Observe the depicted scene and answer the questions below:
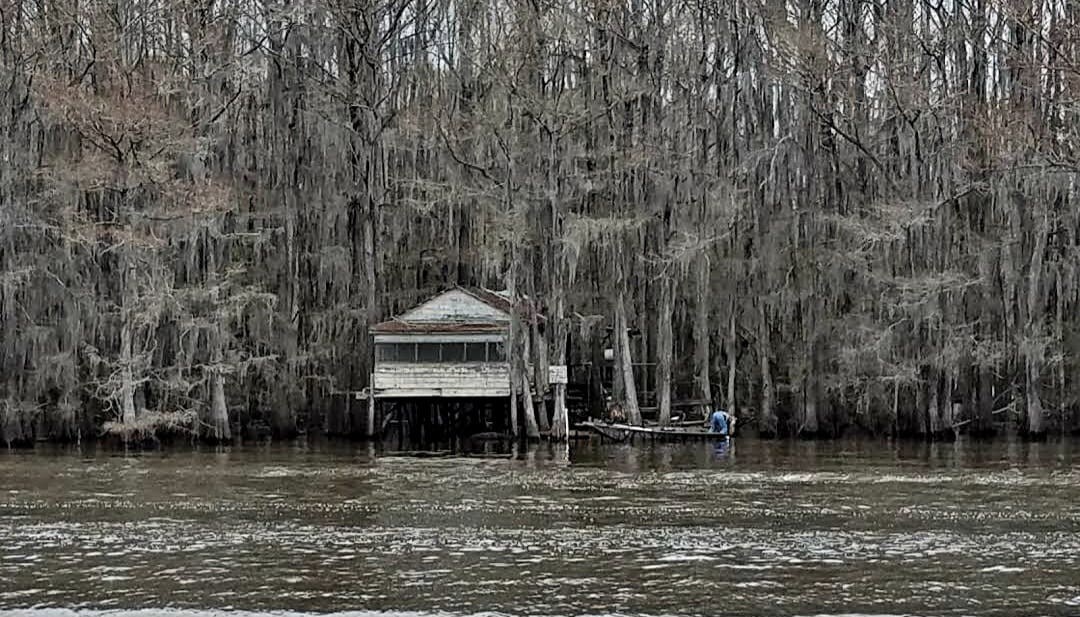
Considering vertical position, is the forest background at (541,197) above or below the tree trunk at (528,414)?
above

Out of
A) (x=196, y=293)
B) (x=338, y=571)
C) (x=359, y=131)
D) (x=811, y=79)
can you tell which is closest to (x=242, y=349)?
(x=196, y=293)

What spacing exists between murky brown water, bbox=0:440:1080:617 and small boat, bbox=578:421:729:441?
8.72 metres

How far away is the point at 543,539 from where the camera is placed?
1733 centimetres


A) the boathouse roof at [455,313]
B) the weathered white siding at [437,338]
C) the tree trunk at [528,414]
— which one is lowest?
the tree trunk at [528,414]

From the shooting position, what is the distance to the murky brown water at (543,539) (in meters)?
13.2

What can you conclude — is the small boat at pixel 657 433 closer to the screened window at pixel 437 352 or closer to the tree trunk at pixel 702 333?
the screened window at pixel 437 352

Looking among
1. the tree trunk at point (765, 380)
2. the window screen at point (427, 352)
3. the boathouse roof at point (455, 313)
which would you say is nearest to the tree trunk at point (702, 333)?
the tree trunk at point (765, 380)

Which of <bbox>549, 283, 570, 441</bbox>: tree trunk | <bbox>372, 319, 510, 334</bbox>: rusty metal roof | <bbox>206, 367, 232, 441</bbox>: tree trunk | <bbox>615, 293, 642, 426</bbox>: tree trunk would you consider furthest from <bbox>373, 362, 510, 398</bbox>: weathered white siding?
<bbox>615, 293, 642, 426</bbox>: tree trunk

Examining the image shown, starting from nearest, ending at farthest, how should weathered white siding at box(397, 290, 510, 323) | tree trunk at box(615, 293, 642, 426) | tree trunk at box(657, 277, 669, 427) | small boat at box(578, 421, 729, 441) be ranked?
small boat at box(578, 421, 729, 441) < weathered white siding at box(397, 290, 510, 323) < tree trunk at box(615, 293, 642, 426) < tree trunk at box(657, 277, 669, 427)

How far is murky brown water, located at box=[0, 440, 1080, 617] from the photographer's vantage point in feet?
43.3

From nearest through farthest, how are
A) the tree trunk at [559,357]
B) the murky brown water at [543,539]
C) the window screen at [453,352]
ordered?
the murky brown water at [543,539] < the tree trunk at [559,357] < the window screen at [453,352]

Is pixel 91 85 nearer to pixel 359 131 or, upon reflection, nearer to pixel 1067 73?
pixel 359 131

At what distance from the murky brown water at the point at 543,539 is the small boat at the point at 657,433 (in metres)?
8.72

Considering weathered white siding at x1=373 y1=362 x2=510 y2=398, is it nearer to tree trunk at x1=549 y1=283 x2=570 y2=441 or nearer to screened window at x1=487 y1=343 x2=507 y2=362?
screened window at x1=487 y1=343 x2=507 y2=362
